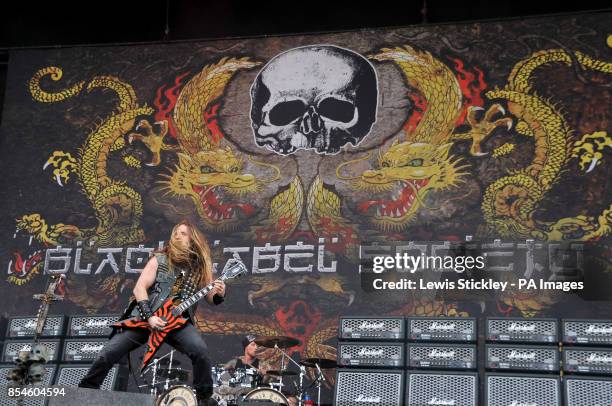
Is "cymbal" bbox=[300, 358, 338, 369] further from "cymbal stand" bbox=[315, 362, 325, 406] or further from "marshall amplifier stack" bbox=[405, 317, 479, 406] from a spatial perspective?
"marshall amplifier stack" bbox=[405, 317, 479, 406]

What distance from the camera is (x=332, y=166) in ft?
31.7

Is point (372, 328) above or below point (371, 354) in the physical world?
above

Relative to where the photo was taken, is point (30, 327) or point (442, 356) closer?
point (442, 356)

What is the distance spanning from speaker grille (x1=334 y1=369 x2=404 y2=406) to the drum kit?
49cm

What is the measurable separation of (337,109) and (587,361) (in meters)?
4.14

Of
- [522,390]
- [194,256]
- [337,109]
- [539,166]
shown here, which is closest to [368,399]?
[522,390]

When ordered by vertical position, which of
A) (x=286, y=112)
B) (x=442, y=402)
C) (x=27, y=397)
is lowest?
(x=27, y=397)

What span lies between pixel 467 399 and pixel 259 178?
3.75 m

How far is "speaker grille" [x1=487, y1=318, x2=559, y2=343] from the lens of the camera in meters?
7.36

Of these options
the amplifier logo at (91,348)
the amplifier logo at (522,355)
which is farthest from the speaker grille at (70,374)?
the amplifier logo at (522,355)

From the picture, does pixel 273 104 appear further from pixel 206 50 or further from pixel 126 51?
pixel 126 51

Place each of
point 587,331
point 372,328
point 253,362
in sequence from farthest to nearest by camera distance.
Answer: point 253,362 < point 372,328 < point 587,331

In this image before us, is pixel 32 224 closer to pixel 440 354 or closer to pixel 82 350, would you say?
pixel 82 350

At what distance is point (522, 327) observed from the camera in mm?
7438
